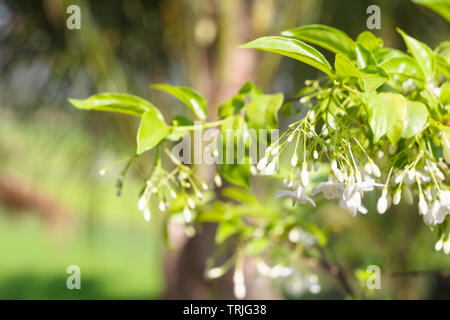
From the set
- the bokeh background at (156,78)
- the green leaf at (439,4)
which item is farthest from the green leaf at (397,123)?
the bokeh background at (156,78)

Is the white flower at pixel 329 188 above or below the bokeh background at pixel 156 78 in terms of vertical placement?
below

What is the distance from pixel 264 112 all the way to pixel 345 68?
0.23 ft

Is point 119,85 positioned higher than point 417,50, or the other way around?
point 119,85

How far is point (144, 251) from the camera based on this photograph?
16.0 feet

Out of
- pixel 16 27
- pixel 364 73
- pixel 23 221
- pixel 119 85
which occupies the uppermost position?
pixel 23 221

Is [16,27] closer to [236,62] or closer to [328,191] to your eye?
[236,62]

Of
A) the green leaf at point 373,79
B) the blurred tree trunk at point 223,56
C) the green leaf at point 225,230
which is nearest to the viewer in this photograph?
the green leaf at point 373,79

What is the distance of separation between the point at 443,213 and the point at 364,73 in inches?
4.2

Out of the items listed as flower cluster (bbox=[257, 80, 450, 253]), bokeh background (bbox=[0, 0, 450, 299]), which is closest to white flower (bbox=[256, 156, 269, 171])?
flower cluster (bbox=[257, 80, 450, 253])

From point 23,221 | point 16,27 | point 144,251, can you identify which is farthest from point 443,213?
point 23,221

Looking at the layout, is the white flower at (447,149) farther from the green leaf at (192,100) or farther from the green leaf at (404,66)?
the green leaf at (192,100)

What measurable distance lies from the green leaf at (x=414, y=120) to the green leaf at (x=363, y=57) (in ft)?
0.14

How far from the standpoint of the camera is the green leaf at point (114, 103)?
30 centimetres

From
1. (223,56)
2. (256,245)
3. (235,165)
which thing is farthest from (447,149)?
(223,56)
